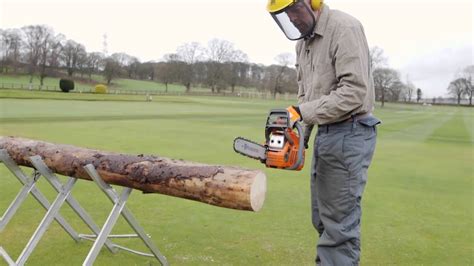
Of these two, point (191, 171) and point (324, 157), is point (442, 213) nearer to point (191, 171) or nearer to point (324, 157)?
point (324, 157)

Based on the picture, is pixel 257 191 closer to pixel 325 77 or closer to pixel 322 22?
pixel 325 77

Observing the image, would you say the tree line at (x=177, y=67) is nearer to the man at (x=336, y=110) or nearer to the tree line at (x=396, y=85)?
the tree line at (x=396, y=85)

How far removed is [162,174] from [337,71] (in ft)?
5.11

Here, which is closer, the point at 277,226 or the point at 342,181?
the point at 342,181

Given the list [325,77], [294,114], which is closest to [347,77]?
[325,77]

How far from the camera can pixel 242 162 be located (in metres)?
10.3

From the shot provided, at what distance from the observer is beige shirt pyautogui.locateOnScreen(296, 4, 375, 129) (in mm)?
3125

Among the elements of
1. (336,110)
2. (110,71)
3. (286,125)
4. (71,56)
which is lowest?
(286,125)

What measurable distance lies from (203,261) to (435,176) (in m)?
7.00

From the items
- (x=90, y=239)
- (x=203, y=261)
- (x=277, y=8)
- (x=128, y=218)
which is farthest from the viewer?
(x=90, y=239)

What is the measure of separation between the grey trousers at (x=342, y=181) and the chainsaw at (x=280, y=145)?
26 centimetres

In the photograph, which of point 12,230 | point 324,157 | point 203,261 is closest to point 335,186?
point 324,157

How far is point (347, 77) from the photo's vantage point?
312 centimetres

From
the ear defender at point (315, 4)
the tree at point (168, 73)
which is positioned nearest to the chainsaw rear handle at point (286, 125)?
the ear defender at point (315, 4)
